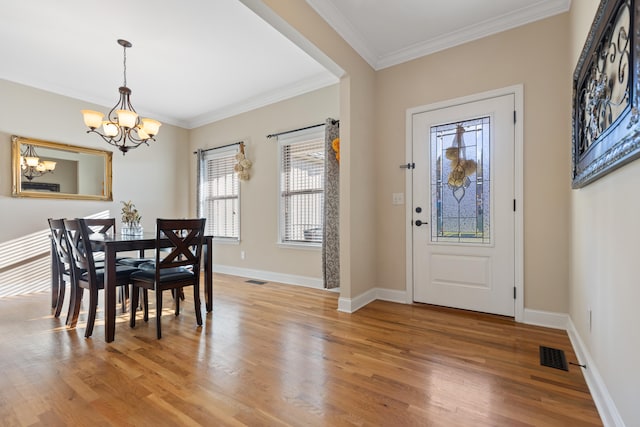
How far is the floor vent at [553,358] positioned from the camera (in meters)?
1.95

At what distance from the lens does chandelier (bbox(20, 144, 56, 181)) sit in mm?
3857

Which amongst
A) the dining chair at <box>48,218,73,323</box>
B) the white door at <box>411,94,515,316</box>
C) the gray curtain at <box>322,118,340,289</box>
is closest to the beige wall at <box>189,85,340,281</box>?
the gray curtain at <box>322,118,340,289</box>

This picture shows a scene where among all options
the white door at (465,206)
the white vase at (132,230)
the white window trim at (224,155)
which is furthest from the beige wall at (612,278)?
the white window trim at (224,155)

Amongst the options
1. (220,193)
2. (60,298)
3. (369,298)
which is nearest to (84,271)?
(60,298)

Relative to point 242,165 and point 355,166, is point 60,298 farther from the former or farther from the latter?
point 355,166

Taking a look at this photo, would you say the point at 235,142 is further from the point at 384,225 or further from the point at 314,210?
the point at 384,225

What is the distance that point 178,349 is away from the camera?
2.21m

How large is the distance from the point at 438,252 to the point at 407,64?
2101 mm

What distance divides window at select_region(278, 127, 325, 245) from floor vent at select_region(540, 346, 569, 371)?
260 centimetres

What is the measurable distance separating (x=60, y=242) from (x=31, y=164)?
1.92m

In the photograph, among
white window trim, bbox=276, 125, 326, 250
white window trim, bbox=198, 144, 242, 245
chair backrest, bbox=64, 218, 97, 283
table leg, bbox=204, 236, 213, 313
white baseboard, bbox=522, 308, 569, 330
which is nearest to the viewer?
chair backrest, bbox=64, 218, 97, 283

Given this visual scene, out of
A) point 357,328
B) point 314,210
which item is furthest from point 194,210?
point 357,328

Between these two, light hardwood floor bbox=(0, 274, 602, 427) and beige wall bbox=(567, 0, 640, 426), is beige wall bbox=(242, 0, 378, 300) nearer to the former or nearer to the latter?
light hardwood floor bbox=(0, 274, 602, 427)

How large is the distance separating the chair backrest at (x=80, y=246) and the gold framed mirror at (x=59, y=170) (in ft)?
6.61
